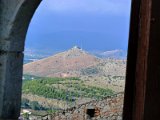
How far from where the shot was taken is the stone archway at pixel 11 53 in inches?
199

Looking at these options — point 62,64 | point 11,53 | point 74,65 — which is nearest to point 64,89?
point 74,65

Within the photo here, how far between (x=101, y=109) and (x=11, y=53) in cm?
434

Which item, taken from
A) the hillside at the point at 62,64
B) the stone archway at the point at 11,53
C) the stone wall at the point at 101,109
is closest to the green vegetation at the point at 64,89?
the hillside at the point at 62,64

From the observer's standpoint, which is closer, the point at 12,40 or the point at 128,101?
the point at 128,101

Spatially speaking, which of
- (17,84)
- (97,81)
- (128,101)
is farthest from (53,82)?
(128,101)

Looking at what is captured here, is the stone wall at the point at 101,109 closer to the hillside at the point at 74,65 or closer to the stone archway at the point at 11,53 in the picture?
the stone archway at the point at 11,53

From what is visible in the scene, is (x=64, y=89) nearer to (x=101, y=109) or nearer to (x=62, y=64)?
(x=62, y=64)

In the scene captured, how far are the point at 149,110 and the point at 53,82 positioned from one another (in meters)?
13.5

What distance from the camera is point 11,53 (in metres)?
5.15

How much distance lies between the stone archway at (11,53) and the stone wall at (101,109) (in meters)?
3.67

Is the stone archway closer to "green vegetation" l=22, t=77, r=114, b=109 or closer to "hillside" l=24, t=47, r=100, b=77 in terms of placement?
"green vegetation" l=22, t=77, r=114, b=109

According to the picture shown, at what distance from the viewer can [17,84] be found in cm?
527

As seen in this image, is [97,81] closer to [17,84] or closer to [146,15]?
[17,84]

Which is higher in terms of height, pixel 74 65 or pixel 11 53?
pixel 74 65
